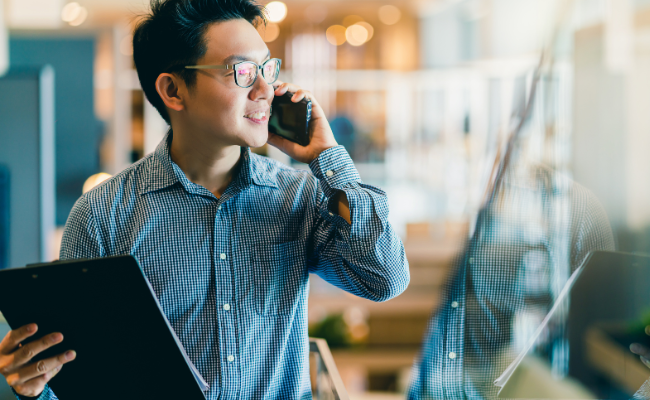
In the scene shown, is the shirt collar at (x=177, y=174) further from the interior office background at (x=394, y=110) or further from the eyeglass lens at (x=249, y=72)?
the interior office background at (x=394, y=110)

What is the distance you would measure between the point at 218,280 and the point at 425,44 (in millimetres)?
5292

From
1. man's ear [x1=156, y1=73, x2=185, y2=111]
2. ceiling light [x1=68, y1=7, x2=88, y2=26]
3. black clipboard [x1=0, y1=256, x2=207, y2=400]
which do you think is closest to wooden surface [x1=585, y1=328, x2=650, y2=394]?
black clipboard [x1=0, y1=256, x2=207, y2=400]

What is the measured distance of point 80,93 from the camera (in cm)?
250

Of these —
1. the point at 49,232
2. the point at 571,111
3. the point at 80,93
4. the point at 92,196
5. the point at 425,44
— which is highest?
the point at 425,44

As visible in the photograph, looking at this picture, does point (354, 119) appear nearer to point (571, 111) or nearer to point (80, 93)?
point (80, 93)

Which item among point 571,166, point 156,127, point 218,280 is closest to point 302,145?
point 218,280

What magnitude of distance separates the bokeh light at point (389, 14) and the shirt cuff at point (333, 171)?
4.94 metres

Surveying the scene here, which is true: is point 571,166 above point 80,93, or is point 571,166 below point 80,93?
below

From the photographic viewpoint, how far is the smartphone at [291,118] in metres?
1.02

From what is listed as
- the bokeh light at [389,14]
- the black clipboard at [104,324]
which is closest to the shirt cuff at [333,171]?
the black clipboard at [104,324]

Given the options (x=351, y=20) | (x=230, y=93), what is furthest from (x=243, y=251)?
(x=351, y=20)

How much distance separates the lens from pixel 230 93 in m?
0.92

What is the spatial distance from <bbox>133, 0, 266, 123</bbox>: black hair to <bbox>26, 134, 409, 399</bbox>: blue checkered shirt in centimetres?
15

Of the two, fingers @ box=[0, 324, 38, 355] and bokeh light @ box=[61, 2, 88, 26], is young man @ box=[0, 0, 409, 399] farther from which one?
bokeh light @ box=[61, 2, 88, 26]
